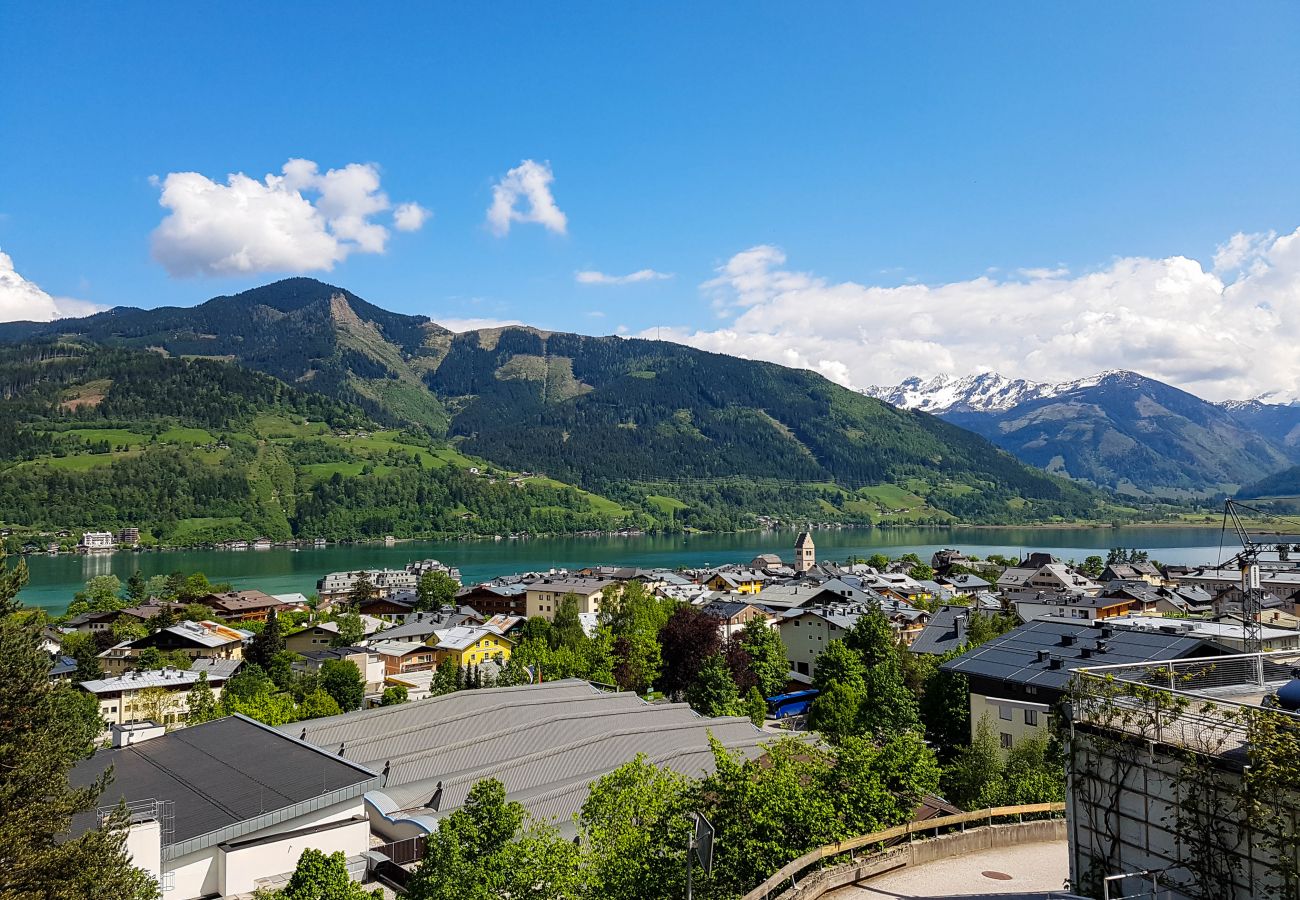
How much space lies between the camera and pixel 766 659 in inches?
1773

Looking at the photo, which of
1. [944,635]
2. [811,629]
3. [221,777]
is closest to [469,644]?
[811,629]

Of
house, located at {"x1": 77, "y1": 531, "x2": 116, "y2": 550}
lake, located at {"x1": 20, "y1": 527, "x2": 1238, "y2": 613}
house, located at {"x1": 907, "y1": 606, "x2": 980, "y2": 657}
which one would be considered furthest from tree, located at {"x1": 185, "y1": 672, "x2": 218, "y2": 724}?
house, located at {"x1": 77, "y1": 531, "x2": 116, "y2": 550}

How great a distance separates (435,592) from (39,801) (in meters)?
74.8

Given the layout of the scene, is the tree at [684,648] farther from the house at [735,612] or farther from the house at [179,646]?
the house at [179,646]

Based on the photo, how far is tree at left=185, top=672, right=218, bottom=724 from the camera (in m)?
36.0

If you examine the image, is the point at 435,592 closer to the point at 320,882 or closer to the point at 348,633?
the point at 348,633

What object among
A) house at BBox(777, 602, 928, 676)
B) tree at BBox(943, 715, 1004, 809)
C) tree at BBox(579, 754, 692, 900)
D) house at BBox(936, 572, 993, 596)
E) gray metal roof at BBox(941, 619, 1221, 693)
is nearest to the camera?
tree at BBox(579, 754, 692, 900)

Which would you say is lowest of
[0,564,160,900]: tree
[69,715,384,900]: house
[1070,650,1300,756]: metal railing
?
[69,715,384,900]: house

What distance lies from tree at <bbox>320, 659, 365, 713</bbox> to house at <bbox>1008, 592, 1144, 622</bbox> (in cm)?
3928

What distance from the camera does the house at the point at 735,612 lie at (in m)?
59.5

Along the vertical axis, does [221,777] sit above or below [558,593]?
above

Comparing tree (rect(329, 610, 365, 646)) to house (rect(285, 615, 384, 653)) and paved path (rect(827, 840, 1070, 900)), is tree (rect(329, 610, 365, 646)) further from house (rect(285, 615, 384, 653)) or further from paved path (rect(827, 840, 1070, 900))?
paved path (rect(827, 840, 1070, 900))

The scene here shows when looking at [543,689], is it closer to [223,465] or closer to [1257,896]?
[1257,896]

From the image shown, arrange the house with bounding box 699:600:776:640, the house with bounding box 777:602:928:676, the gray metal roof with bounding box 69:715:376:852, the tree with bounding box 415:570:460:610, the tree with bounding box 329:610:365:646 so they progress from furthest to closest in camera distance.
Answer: the tree with bounding box 415:570:460:610 → the tree with bounding box 329:610:365:646 → the house with bounding box 699:600:776:640 → the house with bounding box 777:602:928:676 → the gray metal roof with bounding box 69:715:376:852
